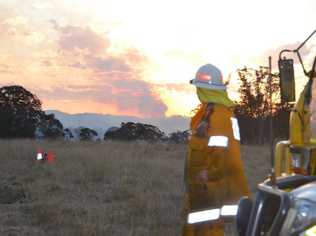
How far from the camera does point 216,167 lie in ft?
17.0

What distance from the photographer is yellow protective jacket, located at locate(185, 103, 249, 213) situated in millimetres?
5148

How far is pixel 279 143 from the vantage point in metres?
4.36

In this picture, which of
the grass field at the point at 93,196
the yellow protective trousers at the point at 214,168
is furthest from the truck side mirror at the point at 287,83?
the grass field at the point at 93,196

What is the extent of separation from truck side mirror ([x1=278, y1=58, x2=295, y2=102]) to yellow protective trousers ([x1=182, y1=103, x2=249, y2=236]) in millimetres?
1098

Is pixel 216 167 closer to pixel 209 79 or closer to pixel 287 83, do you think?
pixel 209 79

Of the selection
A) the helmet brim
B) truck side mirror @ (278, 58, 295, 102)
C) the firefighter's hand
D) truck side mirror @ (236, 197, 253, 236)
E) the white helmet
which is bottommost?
truck side mirror @ (236, 197, 253, 236)

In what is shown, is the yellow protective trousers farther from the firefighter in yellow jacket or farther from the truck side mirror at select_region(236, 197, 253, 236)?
the truck side mirror at select_region(236, 197, 253, 236)

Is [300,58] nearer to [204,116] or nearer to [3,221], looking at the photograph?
→ [204,116]

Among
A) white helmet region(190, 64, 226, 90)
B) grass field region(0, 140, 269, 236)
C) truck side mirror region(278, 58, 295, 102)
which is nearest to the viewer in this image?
truck side mirror region(278, 58, 295, 102)

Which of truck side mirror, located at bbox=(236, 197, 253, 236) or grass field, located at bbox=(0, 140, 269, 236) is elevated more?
truck side mirror, located at bbox=(236, 197, 253, 236)

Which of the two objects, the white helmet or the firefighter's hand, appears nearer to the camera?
the firefighter's hand

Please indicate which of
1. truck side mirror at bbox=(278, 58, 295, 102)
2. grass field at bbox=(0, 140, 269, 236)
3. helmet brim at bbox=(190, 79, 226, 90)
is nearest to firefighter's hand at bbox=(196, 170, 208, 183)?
helmet brim at bbox=(190, 79, 226, 90)

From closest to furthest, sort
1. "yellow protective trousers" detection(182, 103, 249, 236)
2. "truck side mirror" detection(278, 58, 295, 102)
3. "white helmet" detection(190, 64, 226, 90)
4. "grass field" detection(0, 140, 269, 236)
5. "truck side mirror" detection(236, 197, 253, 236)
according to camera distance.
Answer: "truck side mirror" detection(236, 197, 253, 236) → "truck side mirror" detection(278, 58, 295, 102) → "yellow protective trousers" detection(182, 103, 249, 236) → "white helmet" detection(190, 64, 226, 90) → "grass field" detection(0, 140, 269, 236)

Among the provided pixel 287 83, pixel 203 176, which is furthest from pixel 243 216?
pixel 203 176
